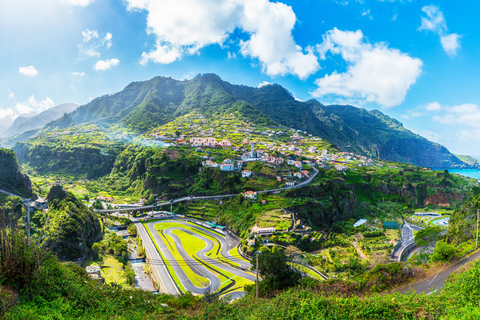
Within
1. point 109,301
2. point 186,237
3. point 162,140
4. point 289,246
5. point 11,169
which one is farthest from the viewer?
point 162,140

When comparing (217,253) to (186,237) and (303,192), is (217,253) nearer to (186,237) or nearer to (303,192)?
(186,237)

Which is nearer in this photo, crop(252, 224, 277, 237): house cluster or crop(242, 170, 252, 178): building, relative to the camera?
crop(252, 224, 277, 237): house cluster

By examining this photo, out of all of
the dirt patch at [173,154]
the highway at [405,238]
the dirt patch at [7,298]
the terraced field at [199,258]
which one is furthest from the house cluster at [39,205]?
the highway at [405,238]

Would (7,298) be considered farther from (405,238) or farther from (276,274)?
(405,238)

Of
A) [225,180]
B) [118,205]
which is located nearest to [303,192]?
[225,180]

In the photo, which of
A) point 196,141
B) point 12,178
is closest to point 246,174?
point 196,141

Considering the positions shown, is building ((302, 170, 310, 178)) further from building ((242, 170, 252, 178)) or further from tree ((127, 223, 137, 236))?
tree ((127, 223, 137, 236))

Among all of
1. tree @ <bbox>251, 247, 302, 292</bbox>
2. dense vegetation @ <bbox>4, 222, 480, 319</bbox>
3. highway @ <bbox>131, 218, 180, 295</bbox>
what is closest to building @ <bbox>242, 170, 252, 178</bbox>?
highway @ <bbox>131, 218, 180, 295</bbox>
